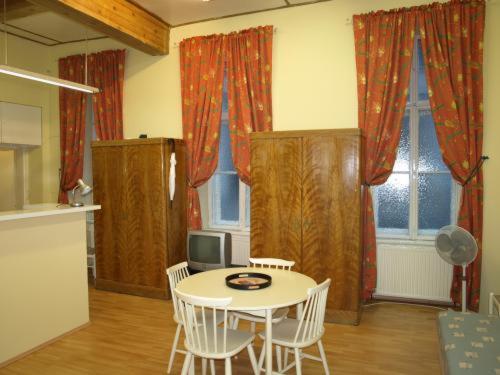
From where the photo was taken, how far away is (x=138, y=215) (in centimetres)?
512

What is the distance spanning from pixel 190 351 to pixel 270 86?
11.0 ft

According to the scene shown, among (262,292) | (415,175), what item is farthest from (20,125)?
(415,175)

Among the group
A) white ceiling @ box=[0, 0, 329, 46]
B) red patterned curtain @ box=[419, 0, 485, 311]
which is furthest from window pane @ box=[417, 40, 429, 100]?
white ceiling @ box=[0, 0, 329, 46]

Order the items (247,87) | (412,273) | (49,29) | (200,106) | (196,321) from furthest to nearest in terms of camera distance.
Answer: (49,29) → (200,106) → (247,87) → (412,273) → (196,321)

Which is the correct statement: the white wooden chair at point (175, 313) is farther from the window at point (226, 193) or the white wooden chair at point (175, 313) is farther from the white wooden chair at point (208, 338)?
the window at point (226, 193)

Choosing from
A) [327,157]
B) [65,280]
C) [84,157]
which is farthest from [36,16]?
[327,157]

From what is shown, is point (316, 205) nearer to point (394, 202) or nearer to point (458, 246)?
point (394, 202)

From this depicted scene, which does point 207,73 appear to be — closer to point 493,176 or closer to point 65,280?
point 65,280

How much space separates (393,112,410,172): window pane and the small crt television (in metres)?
2.22

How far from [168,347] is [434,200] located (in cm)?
331

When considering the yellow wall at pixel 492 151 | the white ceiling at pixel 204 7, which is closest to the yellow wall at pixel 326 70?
the yellow wall at pixel 492 151

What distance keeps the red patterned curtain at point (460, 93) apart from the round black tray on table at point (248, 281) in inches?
95.0

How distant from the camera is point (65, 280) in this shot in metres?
3.91

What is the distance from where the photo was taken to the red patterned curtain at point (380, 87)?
4.33m
